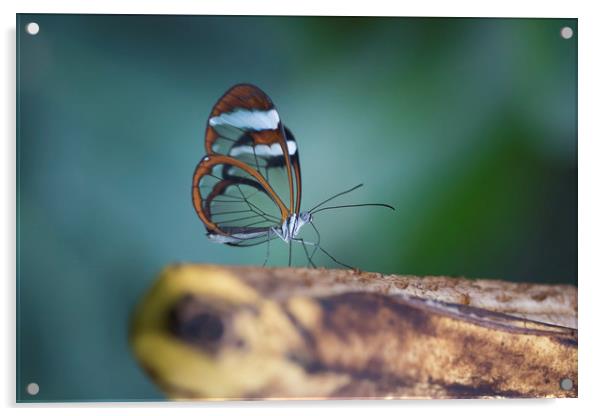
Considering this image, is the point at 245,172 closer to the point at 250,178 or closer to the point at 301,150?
the point at 250,178

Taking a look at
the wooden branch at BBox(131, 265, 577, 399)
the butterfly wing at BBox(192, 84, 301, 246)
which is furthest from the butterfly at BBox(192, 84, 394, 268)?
the wooden branch at BBox(131, 265, 577, 399)

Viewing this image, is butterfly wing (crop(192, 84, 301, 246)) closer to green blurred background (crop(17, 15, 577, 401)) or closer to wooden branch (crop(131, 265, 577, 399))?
green blurred background (crop(17, 15, 577, 401))

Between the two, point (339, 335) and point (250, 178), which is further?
point (250, 178)

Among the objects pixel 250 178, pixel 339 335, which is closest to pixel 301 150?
pixel 250 178

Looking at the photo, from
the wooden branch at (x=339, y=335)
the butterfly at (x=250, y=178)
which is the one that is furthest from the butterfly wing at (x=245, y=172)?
the wooden branch at (x=339, y=335)
